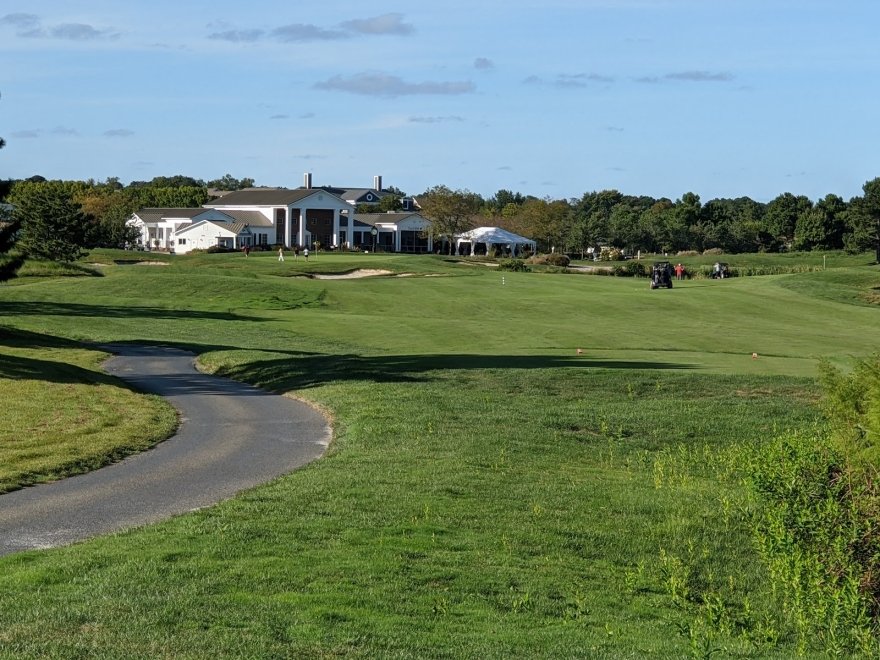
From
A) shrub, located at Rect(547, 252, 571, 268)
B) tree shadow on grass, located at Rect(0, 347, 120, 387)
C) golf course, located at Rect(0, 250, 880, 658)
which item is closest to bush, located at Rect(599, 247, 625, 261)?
shrub, located at Rect(547, 252, 571, 268)

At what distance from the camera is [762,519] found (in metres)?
15.8

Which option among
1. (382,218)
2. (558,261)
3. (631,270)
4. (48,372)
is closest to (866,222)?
(558,261)

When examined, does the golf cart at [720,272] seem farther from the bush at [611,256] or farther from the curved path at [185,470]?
the curved path at [185,470]

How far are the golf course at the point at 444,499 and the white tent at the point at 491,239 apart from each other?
8285cm

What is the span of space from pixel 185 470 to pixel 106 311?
37382mm

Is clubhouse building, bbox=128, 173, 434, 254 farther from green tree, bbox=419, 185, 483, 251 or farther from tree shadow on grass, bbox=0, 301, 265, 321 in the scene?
tree shadow on grass, bbox=0, 301, 265, 321

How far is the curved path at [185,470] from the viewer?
14.6 m

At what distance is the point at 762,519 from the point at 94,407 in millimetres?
14757

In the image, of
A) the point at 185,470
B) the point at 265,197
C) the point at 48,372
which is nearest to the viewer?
the point at 185,470

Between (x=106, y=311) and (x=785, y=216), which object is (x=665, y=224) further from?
(x=106, y=311)

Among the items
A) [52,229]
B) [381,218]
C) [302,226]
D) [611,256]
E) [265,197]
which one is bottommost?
[611,256]

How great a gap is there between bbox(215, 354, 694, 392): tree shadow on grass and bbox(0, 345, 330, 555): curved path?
5.10 ft

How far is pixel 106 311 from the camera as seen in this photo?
178 ft

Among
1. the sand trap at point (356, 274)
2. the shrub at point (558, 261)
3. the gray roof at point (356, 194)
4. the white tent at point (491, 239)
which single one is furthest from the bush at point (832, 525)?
the gray roof at point (356, 194)
